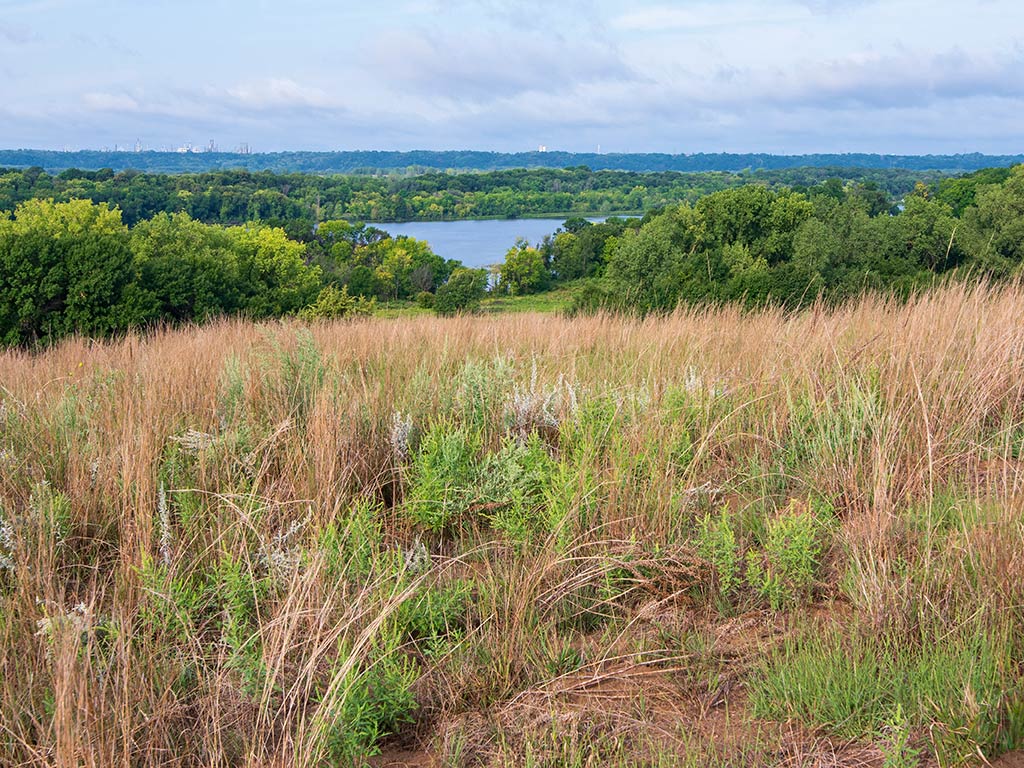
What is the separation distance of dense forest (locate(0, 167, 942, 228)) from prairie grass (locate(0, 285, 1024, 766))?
272 feet

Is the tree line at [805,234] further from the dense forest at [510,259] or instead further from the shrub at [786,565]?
the shrub at [786,565]

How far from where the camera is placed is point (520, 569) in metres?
2.52

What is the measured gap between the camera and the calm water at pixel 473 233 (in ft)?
Answer: 366

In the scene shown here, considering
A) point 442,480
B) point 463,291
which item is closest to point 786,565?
point 442,480

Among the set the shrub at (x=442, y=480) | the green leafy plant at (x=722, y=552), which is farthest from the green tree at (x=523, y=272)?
the green leafy plant at (x=722, y=552)

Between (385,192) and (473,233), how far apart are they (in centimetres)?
1868

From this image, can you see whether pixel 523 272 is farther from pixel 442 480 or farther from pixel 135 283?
pixel 442 480

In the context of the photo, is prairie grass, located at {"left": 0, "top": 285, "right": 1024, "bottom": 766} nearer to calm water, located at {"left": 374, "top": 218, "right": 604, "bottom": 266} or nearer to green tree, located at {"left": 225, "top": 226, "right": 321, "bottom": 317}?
green tree, located at {"left": 225, "top": 226, "right": 321, "bottom": 317}

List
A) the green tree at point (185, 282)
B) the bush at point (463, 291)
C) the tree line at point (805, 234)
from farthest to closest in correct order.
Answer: the bush at point (463, 291) < the tree line at point (805, 234) < the green tree at point (185, 282)

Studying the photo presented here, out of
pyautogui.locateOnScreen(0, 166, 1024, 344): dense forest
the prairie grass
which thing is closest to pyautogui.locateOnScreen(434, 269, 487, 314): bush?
pyautogui.locateOnScreen(0, 166, 1024, 344): dense forest

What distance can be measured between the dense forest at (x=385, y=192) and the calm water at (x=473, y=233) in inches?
89.7

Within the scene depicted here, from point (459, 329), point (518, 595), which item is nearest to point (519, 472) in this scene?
point (518, 595)

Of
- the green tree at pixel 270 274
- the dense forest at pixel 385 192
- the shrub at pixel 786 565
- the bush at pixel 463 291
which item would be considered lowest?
the bush at pixel 463 291

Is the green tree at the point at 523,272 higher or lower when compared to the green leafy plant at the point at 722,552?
lower
